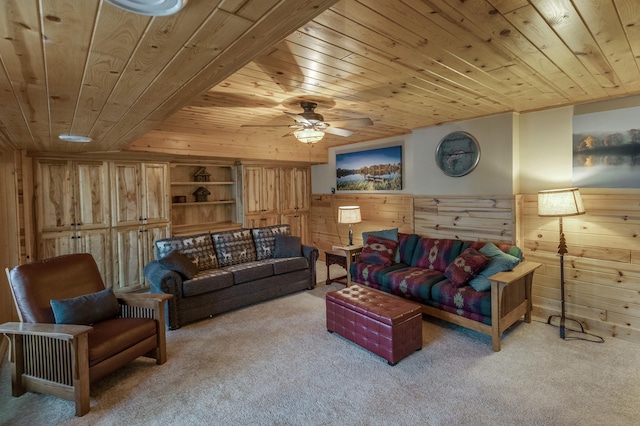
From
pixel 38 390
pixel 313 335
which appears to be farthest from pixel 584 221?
pixel 38 390

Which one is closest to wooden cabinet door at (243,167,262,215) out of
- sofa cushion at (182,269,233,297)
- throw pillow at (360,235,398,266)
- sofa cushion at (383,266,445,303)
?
sofa cushion at (182,269,233,297)

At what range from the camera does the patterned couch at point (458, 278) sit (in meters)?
3.06

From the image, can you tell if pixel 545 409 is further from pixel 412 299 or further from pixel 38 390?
pixel 38 390

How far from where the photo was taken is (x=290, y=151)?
5934 mm

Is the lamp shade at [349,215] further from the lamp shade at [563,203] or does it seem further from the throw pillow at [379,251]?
the lamp shade at [563,203]

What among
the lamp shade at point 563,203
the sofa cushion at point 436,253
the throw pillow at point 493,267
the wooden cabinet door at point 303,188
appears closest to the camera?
the lamp shade at point 563,203

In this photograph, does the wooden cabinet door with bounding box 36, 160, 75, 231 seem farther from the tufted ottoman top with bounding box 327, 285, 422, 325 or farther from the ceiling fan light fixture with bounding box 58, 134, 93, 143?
the tufted ottoman top with bounding box 327, 285, 422, 325

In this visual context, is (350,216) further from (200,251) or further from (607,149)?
(607,149)

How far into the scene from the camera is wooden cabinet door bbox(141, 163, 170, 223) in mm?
4816

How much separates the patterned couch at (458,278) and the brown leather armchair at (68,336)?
246cm

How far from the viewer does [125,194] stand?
4660mm

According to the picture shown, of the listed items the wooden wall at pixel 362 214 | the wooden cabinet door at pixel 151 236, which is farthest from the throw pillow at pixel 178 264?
the wooden wall at pixel 362 214

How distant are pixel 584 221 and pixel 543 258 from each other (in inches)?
22.0

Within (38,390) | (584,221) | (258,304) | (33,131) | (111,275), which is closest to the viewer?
(38,390)
